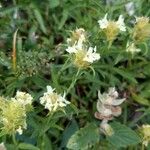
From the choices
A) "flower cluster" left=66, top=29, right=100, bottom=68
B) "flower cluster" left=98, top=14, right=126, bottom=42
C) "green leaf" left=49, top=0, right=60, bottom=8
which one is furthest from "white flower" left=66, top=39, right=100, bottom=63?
"green leaf" left=49, top=0, right=60, bottom=8

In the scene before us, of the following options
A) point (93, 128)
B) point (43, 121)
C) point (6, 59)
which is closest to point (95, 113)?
point (93, 128)

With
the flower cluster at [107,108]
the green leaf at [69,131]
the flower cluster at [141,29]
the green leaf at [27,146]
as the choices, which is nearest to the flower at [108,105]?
the flower cluster at [107,108]

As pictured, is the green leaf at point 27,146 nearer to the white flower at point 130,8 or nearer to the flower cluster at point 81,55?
the flower cluster at point 81,55

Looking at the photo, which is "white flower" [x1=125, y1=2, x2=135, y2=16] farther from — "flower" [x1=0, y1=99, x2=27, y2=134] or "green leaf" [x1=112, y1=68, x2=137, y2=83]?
"flower" [x1=0, y1=99, x2=27, y2=134]

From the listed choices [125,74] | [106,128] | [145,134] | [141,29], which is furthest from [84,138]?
[141,29]

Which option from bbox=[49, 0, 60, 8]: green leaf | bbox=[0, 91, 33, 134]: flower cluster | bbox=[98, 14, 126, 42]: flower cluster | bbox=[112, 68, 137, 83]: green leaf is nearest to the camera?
bbox=[0, 91, 33, 134]: flower cluster
